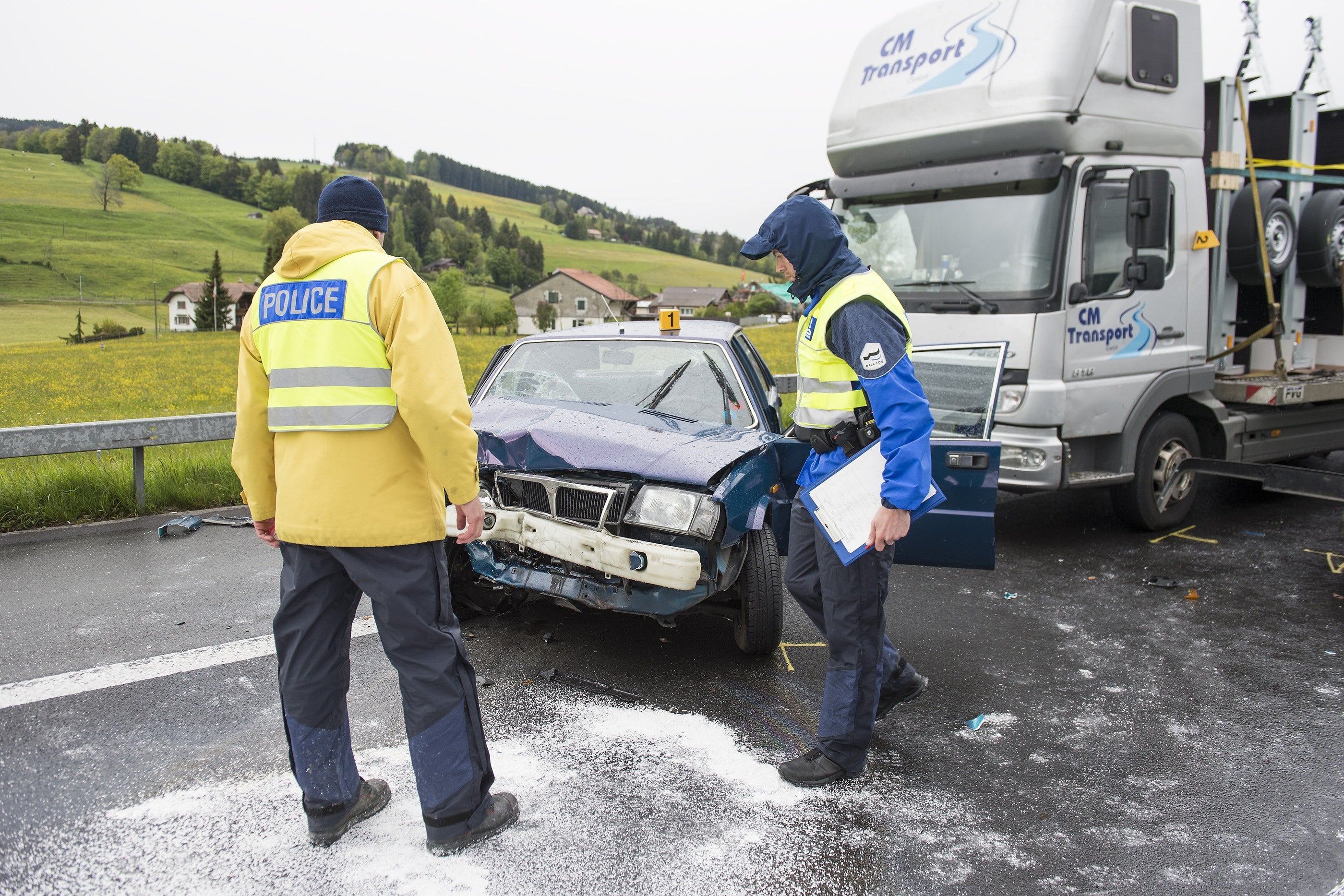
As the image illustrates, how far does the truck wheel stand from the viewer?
153 inches

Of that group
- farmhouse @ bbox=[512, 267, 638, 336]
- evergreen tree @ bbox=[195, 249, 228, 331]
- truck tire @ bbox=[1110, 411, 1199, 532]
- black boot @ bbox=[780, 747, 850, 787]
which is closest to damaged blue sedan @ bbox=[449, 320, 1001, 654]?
black boot @ bbox=[780, 747, 850, 787]

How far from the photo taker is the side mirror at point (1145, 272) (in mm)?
5734

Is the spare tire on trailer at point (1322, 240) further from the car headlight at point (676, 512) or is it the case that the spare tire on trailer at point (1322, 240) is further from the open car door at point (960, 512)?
the car headlight at point (676, 512)

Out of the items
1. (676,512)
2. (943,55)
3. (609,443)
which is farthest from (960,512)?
(943,55)

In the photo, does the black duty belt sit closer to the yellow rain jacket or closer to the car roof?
the yellow rain jacket

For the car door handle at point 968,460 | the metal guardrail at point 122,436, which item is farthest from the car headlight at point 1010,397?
the metal guardrail at point 122,436

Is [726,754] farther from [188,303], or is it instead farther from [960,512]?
[188,303]

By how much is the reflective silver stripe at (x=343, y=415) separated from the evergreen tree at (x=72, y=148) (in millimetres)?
116912

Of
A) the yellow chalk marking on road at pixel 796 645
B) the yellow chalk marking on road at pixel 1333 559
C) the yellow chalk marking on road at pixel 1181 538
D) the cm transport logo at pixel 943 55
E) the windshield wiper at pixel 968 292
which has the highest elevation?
the cm transport logo at pixel 943 55

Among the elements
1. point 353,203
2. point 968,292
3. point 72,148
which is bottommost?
point 353,203

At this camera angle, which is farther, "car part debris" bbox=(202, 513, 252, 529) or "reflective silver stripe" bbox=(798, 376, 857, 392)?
"car part debris" bbox=(202, 513, 252, 529)

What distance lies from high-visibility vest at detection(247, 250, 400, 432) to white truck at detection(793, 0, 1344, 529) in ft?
13.4

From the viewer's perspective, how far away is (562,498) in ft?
12.4

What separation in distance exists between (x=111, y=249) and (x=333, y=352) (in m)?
100
